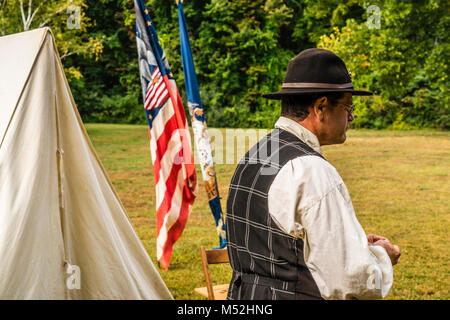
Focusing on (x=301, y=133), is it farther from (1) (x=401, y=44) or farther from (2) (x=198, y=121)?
(1) (x=401, y=44)

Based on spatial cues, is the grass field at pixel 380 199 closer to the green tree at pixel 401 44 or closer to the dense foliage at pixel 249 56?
the dense foliage at pixel 249 56

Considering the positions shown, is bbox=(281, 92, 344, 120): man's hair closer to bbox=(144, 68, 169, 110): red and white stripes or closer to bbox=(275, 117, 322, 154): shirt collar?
bbox=(275, 117, 322, 154): shirt collar

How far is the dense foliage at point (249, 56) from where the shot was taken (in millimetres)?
14406

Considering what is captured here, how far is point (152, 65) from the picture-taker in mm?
5027

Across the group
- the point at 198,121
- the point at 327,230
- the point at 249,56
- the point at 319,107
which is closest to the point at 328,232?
the point at 327,230

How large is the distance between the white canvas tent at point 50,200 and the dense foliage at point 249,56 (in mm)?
11563

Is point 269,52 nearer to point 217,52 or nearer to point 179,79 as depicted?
point 217,52

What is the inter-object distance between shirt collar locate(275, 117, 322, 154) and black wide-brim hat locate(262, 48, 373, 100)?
0.36ft

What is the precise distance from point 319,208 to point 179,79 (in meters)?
20.2

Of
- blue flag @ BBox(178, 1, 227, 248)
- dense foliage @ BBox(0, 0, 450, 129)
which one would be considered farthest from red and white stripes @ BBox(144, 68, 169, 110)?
dense foliage @ BBox(0, 0, 450, 129)

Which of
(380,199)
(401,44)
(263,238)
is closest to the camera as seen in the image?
(263,238)

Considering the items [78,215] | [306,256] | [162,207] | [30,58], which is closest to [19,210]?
[78,215]

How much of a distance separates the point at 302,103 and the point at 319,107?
0.21 ft

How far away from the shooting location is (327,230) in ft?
5.03
